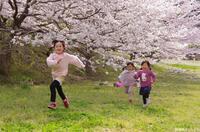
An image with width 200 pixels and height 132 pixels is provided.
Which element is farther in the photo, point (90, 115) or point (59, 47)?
point (59, 47)

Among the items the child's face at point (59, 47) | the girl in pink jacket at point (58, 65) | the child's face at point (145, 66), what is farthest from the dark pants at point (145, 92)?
the child's face at point (59, 47)

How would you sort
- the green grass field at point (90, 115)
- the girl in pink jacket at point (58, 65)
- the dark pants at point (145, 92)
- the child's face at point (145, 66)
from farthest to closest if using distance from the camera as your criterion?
the child's face at point (145, 66), the dark pants at point (145, 92), the girl in pink jacket at point (58, 65), the green grass field at point (90, 115)

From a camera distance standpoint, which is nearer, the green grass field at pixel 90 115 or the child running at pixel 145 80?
the green grass field at pixel 90 115

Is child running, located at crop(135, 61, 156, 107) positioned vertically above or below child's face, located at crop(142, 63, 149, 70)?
below

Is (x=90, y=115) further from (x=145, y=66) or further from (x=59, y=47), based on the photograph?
(x=145, y=66)

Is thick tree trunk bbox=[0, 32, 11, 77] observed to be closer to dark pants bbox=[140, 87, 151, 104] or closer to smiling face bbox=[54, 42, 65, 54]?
smiling face bbox=[54, 42, 65, 54]

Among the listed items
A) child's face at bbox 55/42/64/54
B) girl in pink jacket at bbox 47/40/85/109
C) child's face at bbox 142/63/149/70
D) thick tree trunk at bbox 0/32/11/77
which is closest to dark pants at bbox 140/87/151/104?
child's face at bbox 142/63/149/70

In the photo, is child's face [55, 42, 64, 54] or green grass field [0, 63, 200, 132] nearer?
green grass field [0, 63, 200, 132]

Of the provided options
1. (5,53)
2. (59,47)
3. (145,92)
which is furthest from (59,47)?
(5,53)

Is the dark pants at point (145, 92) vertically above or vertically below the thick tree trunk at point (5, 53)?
below

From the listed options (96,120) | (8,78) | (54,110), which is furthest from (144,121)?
(8,78)

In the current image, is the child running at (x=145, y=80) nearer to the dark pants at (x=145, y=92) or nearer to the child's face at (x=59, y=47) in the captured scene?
the dark pants at (x=145, y=92)

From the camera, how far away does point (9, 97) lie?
12.5 meters

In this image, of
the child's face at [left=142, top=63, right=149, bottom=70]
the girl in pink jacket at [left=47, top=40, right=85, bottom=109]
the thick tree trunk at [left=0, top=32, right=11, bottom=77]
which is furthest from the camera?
the thick tree trunk at [left=0, top=32, right=11, bottom=77]
